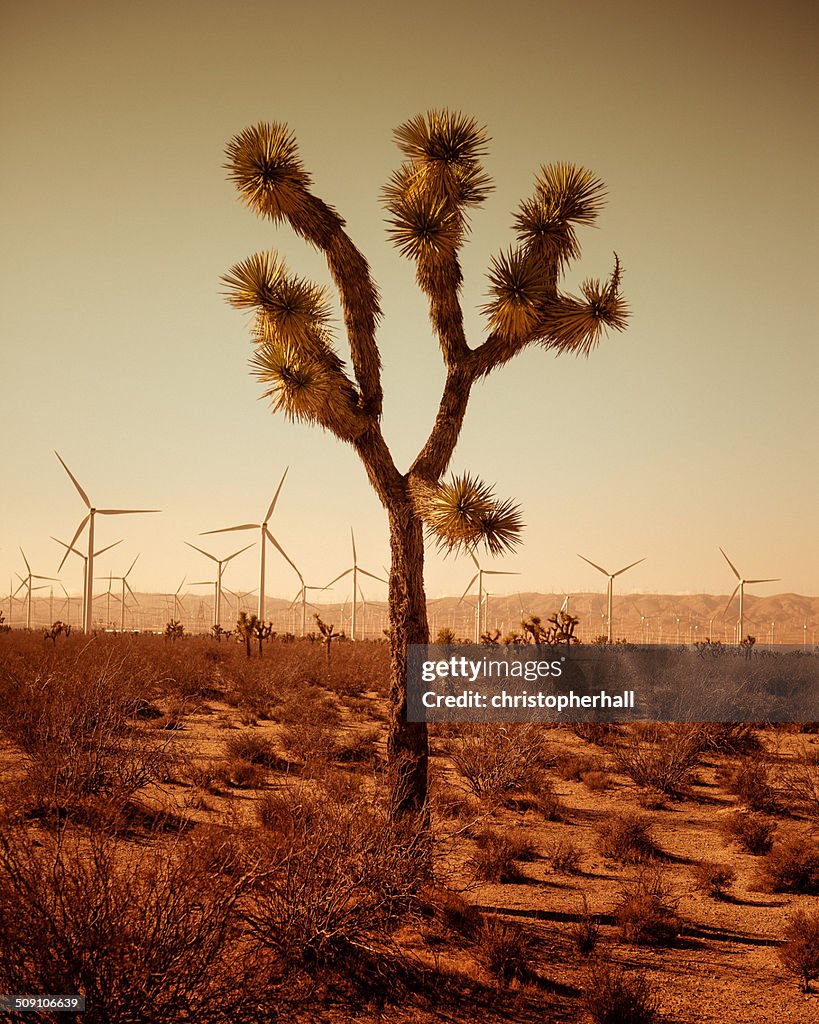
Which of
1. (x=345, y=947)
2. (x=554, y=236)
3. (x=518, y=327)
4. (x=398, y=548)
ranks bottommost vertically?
(x=345, y=947)

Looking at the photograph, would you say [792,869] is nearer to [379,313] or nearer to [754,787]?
[754,787]

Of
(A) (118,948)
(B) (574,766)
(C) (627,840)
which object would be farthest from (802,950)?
(B) (574,766)

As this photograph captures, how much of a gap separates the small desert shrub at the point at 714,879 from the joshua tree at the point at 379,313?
325 cm

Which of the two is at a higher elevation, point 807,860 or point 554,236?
point 554,236

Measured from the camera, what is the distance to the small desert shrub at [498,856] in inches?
305

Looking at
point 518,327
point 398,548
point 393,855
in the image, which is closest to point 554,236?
point 518,327

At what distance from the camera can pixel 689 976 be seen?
5805 millimetres

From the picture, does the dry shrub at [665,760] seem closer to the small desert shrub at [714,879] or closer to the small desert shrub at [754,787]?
the small desert shrub at [754,787]

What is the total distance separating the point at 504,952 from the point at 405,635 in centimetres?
301

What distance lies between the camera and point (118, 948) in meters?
3.97

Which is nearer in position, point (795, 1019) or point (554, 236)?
point (795, 1019)

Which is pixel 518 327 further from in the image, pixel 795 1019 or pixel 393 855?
pixel 795 1019

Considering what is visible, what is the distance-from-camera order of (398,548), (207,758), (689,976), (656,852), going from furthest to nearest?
(207,758)
(656,852)
(398,548)
(689,976)

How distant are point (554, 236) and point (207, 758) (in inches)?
386
